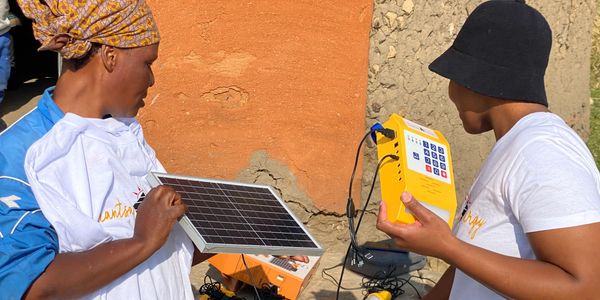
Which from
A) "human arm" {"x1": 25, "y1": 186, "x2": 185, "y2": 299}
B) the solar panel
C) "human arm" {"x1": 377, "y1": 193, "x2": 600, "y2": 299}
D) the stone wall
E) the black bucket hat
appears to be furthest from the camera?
the stone wall

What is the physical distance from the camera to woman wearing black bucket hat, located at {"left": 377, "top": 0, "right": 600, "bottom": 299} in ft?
6.79

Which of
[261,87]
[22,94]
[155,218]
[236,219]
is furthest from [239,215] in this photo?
[22,94]

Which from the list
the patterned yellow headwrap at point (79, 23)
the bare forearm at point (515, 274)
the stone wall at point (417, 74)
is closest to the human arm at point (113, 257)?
the patterned yellow headwrap at point (79, 23)

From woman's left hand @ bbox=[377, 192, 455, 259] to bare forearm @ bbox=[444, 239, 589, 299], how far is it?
0.04 metres

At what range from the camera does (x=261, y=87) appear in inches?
197

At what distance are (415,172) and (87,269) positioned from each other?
3.54 feet

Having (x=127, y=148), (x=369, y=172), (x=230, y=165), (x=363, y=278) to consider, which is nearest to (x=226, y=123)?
(x=230, y=165)

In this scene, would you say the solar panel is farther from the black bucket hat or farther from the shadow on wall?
the shadow on wall

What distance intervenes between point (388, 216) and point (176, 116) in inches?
110

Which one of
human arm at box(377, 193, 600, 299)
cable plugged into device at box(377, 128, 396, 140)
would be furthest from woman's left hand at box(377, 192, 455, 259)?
cable plugged into device at box(377, 128, 396, 140)

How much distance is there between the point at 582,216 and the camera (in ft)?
6.75

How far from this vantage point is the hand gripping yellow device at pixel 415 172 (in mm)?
2436

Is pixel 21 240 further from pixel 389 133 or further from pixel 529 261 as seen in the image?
pixel 529 261

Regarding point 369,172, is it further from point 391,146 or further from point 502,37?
point 502,37
